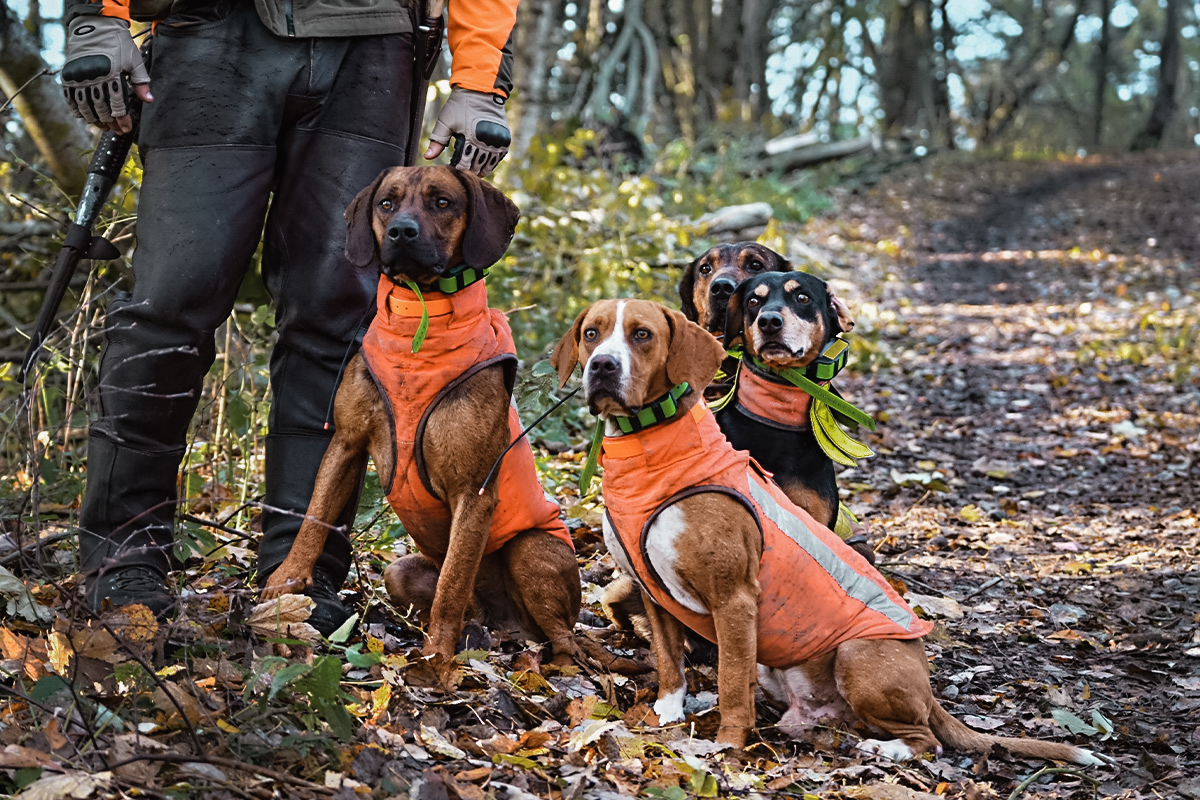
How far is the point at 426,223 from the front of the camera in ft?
11.7

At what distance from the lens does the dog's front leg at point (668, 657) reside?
12.4 ft

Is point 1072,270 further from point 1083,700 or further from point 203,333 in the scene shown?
point 203,333

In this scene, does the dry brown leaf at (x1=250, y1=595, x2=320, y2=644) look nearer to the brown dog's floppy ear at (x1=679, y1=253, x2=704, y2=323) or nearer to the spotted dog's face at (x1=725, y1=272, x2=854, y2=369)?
the spotted dog's face at (x1=725, y1=272, x2=854, y2=369)

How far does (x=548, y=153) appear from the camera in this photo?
9.07 m

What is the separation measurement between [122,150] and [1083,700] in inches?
166

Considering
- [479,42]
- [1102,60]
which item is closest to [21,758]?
[479,42]

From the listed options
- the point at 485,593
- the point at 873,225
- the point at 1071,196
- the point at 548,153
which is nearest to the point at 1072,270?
the point at 873,225

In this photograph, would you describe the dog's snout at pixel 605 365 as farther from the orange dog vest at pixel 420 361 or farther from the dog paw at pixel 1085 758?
the dog paw at pixel 1085 758

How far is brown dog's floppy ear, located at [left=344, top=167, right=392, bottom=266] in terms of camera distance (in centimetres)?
363

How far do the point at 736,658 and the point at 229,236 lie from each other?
2.19 m

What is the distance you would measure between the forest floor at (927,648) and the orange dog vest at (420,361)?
52 centimetres

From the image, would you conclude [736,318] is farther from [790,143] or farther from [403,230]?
[790,143]

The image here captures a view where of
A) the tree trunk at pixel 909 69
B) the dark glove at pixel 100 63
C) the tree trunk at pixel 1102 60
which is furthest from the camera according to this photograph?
the tree trunk at pixel 1102 60

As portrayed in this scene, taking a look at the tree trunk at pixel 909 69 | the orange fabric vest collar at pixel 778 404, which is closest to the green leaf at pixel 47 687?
the orange fabric vest collar at pixel 778 404
